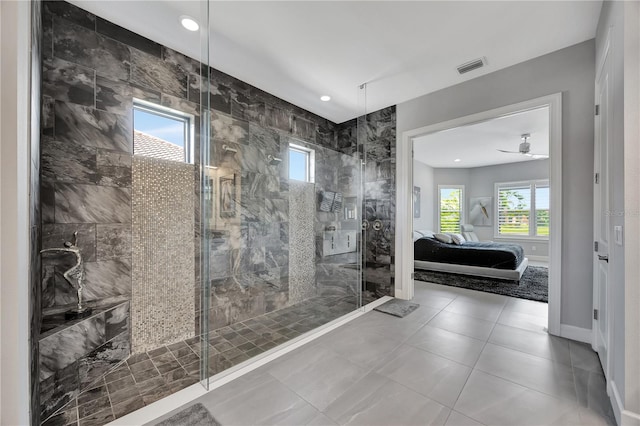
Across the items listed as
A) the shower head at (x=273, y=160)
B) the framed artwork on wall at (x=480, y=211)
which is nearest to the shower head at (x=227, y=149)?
the shower head at (x=273, y=160)

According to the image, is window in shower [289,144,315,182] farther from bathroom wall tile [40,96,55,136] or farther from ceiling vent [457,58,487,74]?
bathroom wall tile [40,96,55,136]

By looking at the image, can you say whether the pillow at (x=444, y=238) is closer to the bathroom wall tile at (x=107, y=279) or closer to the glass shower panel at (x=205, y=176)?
the glass shower panel at (x=205, y=176)

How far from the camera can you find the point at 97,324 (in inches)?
66.6

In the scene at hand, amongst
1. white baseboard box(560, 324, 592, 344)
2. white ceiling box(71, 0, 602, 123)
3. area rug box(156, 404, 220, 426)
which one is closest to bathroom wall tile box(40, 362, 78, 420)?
area rug box(156, 404, 220, 426)

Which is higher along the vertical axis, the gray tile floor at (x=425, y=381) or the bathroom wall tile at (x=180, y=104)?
the bathroom wall tile at (x=180, y=104)

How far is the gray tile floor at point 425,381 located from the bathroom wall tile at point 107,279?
3.51 ft

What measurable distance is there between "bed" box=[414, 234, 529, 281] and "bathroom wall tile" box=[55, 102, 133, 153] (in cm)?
507

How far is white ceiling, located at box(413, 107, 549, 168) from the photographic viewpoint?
4000mm

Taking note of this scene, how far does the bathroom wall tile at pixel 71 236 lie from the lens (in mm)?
1684

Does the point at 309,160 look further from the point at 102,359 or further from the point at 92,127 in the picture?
the point at 102,359

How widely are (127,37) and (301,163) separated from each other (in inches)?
79.0

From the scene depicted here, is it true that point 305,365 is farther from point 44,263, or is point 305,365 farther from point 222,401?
point 44,263

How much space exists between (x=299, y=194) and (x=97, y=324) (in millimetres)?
2235

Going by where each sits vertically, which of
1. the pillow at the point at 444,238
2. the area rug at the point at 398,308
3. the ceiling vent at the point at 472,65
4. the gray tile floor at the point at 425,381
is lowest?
the area rug at the point at 398,308
